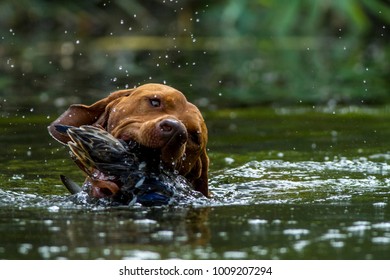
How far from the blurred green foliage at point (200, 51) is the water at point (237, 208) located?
366 centimetres

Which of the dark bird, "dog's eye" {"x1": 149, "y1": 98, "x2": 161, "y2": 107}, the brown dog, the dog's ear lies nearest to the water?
the dark bird

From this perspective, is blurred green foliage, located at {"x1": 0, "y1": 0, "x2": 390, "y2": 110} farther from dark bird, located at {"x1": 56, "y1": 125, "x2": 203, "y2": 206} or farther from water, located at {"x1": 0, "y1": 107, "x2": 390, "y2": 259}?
dark bird, located at {"x1": 56, "y1": 125, "x2": 203, "y2": 206}

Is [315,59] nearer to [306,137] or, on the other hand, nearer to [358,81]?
[358,81]

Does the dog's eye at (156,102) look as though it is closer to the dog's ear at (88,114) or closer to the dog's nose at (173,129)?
the dog's ear at (88,114)

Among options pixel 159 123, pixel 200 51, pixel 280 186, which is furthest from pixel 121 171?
pixel 200 51

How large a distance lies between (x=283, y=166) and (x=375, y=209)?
2627 millimetres

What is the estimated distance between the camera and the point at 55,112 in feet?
44.3

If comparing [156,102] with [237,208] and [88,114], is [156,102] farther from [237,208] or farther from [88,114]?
[237,208]

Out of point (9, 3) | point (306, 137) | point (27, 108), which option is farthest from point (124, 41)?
point (306, 137)

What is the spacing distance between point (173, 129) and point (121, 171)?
495 millimetres

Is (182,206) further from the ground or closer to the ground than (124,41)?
closer to the ground

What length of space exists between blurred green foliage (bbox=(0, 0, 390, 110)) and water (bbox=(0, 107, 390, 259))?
3662 mm

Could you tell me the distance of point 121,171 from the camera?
698cm

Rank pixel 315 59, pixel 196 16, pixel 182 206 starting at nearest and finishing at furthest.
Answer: pixel 182 206 → pixel 315 59 → pixel 196 16
